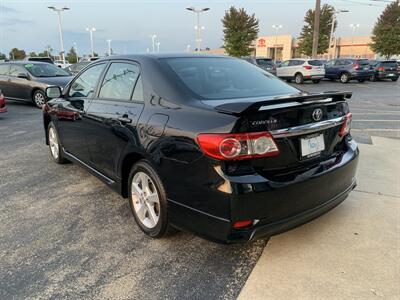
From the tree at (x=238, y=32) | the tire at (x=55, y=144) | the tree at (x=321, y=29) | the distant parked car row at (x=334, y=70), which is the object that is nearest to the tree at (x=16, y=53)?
the tree at (x=238, y=32)

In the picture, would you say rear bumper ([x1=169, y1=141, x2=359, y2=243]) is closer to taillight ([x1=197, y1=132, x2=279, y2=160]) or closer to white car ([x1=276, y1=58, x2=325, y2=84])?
taillight ([x1=197, y1=132, x2=279, y2=160])

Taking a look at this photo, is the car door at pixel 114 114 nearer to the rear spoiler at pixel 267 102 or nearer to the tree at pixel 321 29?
the rear spoiler at pixel 267 102

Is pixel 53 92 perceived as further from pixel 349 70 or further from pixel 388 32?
pixel 388 32

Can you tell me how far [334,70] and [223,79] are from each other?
2377 centimetres

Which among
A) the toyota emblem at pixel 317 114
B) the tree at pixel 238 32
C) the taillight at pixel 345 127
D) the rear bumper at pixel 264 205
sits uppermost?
the tree at pixel 238 32

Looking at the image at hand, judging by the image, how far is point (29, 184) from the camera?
15.2ft

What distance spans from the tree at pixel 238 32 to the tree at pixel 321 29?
6868 mm

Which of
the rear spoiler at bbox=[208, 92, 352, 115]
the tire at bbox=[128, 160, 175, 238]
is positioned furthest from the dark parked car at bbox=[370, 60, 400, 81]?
the tire at bbox=[128, 160, 175, 238]

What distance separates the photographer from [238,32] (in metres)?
43.6

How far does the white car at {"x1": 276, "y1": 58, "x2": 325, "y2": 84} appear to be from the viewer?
23.0 meters

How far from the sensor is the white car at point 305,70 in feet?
75.3

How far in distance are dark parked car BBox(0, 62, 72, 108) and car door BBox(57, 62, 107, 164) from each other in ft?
24.0

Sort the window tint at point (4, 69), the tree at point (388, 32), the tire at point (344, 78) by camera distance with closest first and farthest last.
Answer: the window tint at point (4, 69) → the tire at point (344, 78) → the tree at point (388, 32)

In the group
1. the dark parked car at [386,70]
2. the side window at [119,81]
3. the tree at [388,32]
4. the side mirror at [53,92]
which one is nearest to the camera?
the side window at [119,81]
